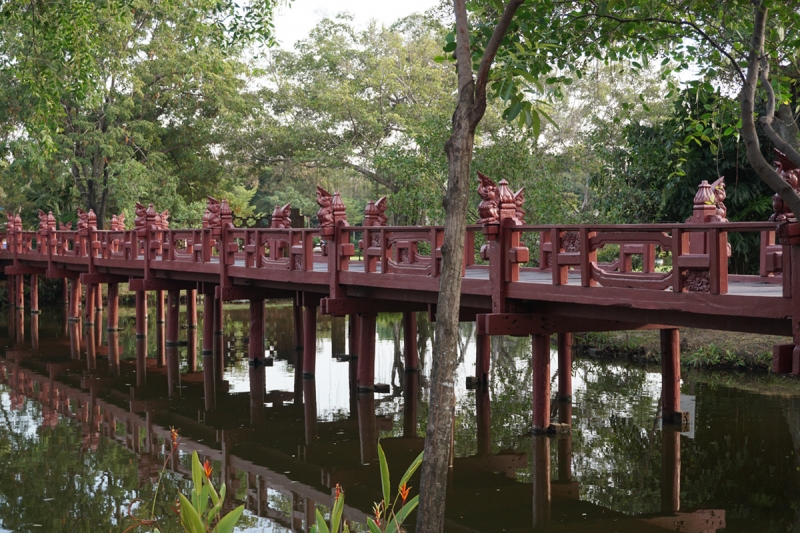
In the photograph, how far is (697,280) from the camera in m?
8.17

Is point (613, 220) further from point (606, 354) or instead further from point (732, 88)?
point (732, 88)

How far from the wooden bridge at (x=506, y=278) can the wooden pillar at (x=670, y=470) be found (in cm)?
63

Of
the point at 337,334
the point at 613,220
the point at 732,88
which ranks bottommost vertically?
the point at 337,334

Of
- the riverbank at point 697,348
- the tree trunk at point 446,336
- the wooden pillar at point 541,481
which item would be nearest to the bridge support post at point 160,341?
the riverbank at point 697,348

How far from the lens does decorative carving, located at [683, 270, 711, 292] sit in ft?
26.5

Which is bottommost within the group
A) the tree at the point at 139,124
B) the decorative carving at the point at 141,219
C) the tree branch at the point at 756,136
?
the decorative carving at the point at 141,219

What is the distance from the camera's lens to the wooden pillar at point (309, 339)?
50.0ft

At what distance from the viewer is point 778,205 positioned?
847cm

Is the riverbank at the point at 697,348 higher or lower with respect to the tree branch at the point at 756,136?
lower

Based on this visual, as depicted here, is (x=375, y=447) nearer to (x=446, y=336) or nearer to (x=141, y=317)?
(x=446, y=336)

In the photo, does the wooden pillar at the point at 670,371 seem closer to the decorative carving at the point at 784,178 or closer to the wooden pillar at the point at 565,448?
the wooden pillar at the point at 565,448

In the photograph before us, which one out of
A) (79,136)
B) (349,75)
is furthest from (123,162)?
(349,75)

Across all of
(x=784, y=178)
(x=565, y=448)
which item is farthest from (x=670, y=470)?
(x=784, y=178)

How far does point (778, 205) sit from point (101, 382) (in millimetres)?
11503
